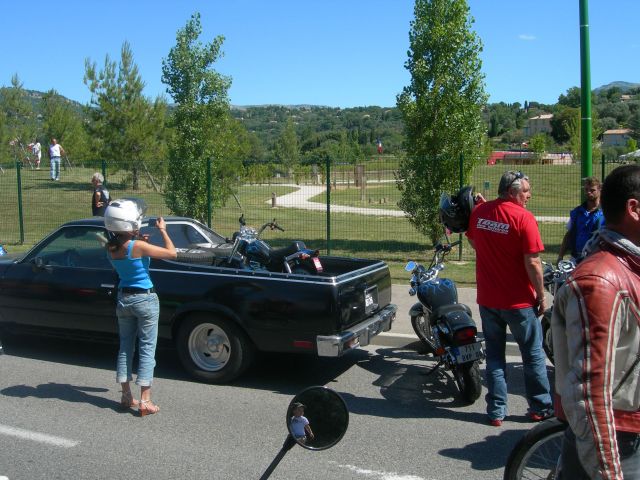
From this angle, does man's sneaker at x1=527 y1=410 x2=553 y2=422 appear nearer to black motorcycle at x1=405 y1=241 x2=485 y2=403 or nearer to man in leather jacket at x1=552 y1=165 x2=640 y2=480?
black motorcycle at x1=405 y1=241 x2=485 y2=403

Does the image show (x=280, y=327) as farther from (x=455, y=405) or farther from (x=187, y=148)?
(x=187, y=148)

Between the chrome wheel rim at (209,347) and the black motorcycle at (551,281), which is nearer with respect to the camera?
the black motorcycle at (551,281)

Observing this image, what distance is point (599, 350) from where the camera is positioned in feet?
7.79

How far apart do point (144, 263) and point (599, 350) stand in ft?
13.6

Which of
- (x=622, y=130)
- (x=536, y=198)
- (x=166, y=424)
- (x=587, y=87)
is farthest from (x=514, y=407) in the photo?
(x=622, y=130)

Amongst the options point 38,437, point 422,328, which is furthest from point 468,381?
point 38,437

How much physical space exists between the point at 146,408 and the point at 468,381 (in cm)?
265

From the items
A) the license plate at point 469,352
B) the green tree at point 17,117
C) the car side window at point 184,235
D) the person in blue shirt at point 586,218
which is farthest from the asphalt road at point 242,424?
the green tree at point 17,117

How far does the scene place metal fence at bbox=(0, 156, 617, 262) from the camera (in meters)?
15.9

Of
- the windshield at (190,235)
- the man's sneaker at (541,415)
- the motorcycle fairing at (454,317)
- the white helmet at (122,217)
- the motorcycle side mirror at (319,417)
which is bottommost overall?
the man's sneaker at (541,415)

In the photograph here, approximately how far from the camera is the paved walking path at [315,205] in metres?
17.0

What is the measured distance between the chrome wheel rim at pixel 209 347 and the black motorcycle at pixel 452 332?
1.86 meters

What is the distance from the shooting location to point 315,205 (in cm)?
1661

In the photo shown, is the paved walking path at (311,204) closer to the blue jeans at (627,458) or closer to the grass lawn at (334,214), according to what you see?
the grass lawn at (334,214)
